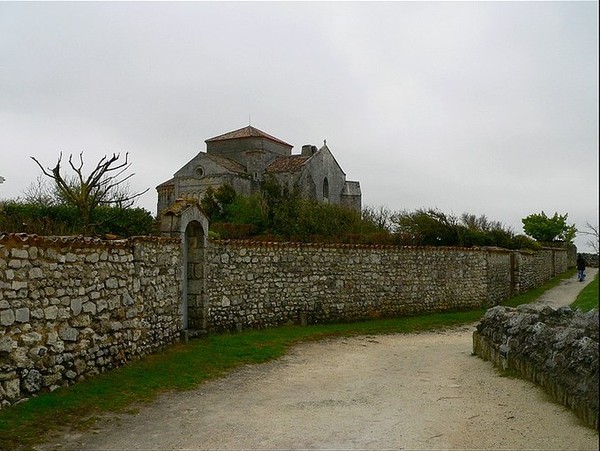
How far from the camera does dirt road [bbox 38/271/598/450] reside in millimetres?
5965

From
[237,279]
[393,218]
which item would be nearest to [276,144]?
[393,218]

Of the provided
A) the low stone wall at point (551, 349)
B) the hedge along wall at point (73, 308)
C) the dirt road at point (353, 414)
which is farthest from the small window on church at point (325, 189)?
the dirt road at point (353, 414)

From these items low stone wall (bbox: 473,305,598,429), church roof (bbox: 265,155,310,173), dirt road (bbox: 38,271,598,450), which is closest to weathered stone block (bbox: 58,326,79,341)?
dirt road (bbox: 38,271,598,450)

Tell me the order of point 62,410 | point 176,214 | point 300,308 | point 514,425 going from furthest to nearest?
point 300,308 → point 176,214 → point 62,410 → point 514,425

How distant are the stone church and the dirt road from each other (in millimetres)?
28279

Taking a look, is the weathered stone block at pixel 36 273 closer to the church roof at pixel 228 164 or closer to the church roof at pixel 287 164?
the church roof at pixel 228 164

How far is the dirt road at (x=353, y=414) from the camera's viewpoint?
5.96m

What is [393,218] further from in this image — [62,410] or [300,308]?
[62,410]

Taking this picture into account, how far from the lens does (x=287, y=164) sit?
1651 inches

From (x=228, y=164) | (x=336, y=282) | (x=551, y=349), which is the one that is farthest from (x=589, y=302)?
(x=228, y=164)

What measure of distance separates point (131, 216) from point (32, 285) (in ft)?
33.2

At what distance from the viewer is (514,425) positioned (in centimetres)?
639

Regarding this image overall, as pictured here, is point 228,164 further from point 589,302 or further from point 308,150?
point 589,302

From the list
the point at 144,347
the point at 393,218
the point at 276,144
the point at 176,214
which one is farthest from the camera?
the point at 276,144
